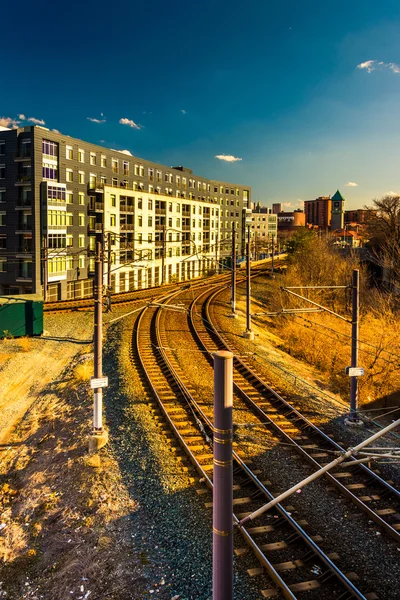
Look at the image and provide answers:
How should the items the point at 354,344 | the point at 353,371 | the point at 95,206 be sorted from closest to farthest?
the point at 353,371, the point at 354,344, the point at 95,206

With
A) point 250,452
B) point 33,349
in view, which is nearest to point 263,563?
point 250,452

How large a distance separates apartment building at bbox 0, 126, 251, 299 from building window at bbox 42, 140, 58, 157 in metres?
0.10

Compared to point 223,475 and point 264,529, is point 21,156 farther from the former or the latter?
point 223,475

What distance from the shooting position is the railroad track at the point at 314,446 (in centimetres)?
1003

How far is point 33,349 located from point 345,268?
28.7m

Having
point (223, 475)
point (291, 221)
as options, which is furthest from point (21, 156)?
point (291, 221)

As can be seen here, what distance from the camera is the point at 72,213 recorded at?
50.7 metres

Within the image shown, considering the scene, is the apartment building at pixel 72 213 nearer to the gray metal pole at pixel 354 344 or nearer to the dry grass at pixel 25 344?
the dry grass at pixel 25 344

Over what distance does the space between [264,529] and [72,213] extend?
46323mm

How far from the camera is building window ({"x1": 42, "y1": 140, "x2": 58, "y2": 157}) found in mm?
46812

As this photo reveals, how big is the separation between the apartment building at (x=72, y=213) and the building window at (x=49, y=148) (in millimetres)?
99

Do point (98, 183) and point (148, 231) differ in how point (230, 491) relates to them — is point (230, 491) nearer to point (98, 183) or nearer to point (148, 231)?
point (98, 183)

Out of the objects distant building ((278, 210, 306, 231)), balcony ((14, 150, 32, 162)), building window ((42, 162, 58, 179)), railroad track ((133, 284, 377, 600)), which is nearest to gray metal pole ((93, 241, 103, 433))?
railroad track ((133, 284, 377, 600))

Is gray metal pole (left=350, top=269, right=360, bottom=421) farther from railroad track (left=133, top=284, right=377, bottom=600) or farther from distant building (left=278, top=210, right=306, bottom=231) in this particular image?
distant building (left=278, top=210, right=306, bottom=231)
